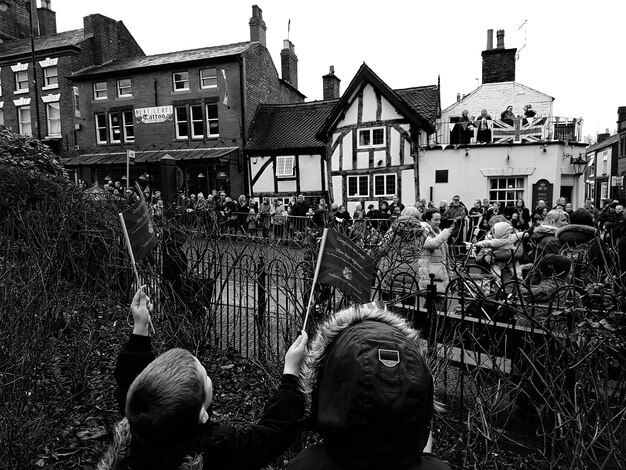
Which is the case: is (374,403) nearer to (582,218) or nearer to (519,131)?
(582,218)

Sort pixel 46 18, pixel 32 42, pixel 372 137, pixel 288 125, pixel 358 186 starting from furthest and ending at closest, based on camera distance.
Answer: pixel 46 18 < pixel 288 125 < pixel 358 186 < pixel 372 137 < pixel 32 42

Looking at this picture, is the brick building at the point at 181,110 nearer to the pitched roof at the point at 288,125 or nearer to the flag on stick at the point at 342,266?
the pitched roof at the point at 288,125

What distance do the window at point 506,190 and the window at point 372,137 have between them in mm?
5466

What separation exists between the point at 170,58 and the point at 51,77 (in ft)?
29.4

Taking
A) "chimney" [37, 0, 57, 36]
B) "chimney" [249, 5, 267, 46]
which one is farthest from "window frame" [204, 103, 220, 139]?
"chimney" [37, 0, 57, 36]

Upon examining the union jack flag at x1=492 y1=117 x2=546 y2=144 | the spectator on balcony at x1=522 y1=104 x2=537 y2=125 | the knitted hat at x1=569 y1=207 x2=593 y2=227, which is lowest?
the knitted hat at x1=569 y1=207 x2=593 y2=227

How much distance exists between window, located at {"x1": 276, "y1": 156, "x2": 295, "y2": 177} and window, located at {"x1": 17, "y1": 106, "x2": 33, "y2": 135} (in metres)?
18.9

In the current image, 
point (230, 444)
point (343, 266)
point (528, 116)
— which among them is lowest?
point (230, 444)

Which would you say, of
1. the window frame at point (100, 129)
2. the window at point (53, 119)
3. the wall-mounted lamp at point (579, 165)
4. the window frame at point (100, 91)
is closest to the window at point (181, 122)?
the window frame at point (100, 129)

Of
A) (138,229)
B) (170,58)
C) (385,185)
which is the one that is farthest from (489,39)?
(138,229)

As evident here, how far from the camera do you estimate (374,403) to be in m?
1.38

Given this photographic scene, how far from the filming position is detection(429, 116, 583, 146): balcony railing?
67.4ft

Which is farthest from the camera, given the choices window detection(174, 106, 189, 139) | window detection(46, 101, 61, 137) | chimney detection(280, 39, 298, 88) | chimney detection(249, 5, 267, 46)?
chimney detection(280, 39, 298, 88)

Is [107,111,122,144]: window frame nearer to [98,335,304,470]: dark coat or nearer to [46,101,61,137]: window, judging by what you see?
[46,101,61,137]: window
